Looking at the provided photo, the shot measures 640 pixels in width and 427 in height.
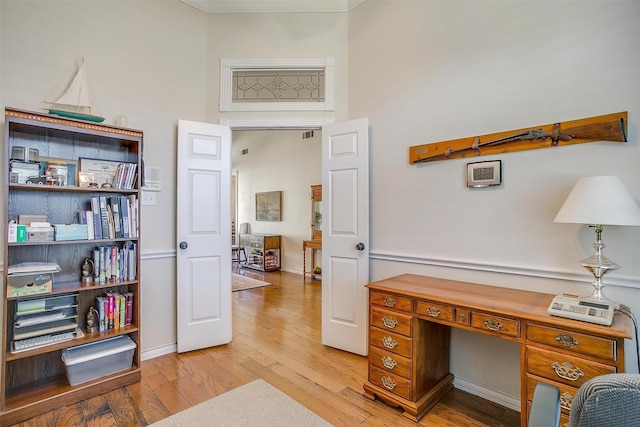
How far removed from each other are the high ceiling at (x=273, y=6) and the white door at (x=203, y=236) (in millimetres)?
1195

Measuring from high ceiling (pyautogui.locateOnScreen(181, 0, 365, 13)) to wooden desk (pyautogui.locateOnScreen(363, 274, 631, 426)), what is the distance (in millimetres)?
2650

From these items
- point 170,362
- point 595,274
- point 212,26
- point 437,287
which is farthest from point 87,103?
point 595,274

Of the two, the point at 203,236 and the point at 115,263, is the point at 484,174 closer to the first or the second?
the point at 203,236

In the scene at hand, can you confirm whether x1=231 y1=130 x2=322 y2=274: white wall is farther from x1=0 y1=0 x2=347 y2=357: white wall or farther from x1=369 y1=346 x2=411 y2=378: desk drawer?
x1=369 y1=346 x2=411 y2=378: desk drawer

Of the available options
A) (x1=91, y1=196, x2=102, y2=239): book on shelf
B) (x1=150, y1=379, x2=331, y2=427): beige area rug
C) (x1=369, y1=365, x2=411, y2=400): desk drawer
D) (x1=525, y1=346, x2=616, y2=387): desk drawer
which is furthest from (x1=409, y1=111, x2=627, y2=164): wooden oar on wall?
(x1=91, y1=196, x2=102, y2=239): book on shelf

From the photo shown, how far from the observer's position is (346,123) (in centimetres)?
289

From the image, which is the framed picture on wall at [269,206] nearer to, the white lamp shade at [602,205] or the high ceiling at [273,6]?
the high ceiling at [273,6]

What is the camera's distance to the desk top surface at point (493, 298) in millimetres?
1399

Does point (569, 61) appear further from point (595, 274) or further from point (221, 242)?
point (221, 242)

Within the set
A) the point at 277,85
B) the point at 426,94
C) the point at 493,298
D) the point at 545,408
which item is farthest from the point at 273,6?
the point at 545,408

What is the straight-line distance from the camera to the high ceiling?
9.94 ft

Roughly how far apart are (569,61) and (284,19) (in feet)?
8.02

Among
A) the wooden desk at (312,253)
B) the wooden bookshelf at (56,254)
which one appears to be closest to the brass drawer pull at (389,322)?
the wooden bookshelf at (56,254)

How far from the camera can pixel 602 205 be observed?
150 centimetres
